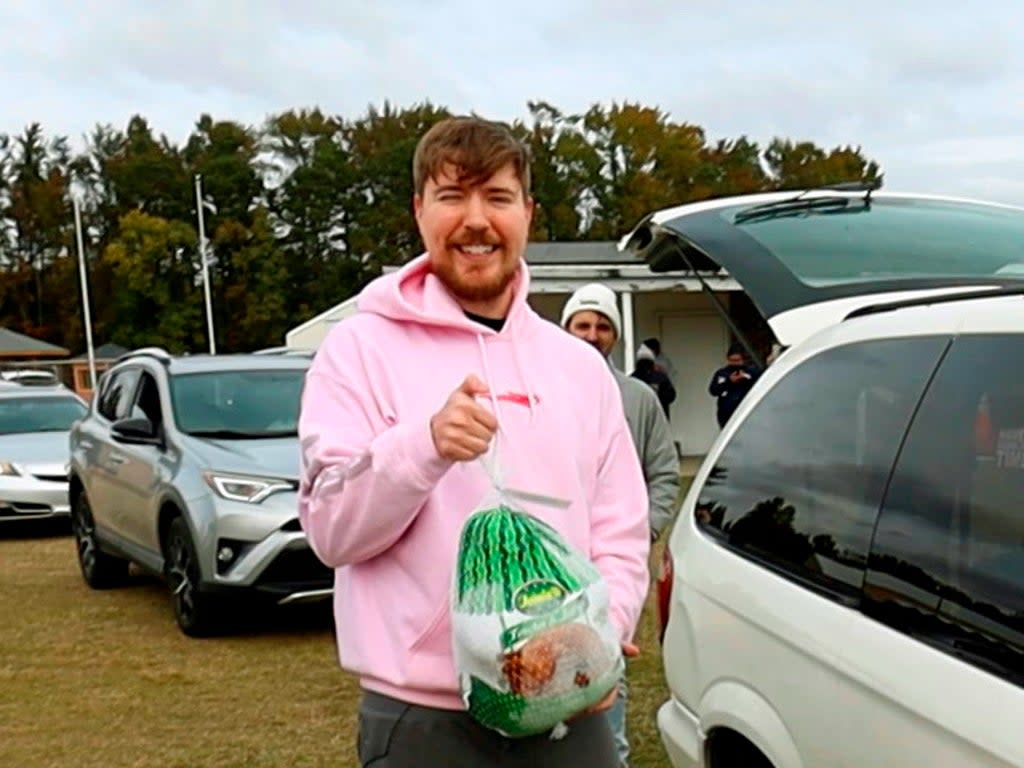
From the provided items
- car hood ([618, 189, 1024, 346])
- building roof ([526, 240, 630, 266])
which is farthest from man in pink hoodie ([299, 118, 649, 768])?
building roof ([526, 240, 630, 266])

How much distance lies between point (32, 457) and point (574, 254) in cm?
1135

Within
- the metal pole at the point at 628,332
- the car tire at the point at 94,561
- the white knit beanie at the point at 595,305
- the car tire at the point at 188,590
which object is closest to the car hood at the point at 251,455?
the car tire at the point at 188,590

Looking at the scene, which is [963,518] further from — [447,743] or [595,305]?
[595,305]

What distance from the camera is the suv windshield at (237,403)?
764 centimetres

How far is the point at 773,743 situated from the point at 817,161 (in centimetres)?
5898

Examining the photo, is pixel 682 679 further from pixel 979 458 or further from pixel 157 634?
pixel 157 634

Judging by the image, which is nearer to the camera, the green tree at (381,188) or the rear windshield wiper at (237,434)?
the rear windshield wiper at (237,434)

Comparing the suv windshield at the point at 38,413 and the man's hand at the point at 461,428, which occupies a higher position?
the man's hand at the point at 461,428

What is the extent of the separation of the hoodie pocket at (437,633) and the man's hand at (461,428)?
11.4 inches

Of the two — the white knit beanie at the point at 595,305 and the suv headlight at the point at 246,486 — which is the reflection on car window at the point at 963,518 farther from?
the suv headlight at the point at 246,486

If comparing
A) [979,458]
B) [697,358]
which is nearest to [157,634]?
[979,458]

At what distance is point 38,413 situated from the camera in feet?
44.0

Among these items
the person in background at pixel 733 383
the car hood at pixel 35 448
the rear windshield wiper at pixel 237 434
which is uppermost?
the rear windshield wiper at pixel 237 434

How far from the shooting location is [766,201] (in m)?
3.98
